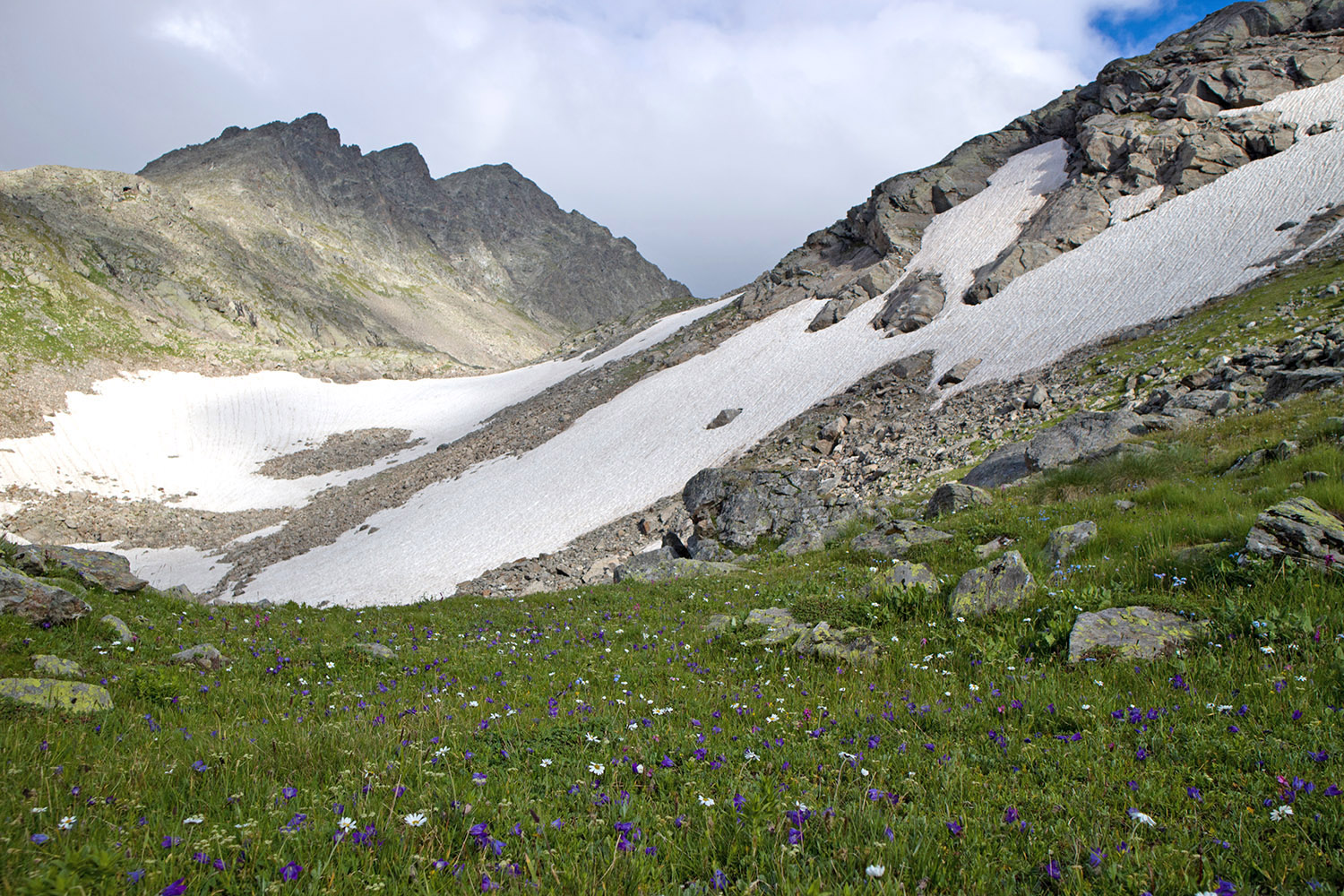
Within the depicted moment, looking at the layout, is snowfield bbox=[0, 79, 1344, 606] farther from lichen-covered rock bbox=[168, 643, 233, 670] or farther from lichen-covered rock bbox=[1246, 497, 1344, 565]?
lichen-covered rock bbox=[1246, 497, 1344, 565]

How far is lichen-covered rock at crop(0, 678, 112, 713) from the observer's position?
474 cm

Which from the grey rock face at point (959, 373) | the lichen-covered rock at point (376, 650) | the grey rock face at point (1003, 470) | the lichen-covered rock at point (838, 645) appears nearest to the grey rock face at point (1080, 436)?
the grey rock face at point (1003, 470)

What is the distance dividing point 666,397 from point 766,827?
41410 millimetres

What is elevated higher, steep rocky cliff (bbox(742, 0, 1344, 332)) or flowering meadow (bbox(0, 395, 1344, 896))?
steep rocky cliff (bbox(742, 0, 1344, 332))

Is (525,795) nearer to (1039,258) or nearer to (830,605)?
(830,605)

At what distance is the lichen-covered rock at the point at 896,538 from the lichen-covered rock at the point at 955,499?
1.37 m

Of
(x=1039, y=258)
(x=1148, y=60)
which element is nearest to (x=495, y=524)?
(x=1039, y=258)

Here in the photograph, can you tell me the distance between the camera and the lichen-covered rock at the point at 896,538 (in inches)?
497

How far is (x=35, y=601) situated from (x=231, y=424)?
205 feet

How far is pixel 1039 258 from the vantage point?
39312 mm

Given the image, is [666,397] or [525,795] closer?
[525,795]

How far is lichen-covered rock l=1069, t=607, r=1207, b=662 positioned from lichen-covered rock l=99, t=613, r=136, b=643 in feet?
36.2

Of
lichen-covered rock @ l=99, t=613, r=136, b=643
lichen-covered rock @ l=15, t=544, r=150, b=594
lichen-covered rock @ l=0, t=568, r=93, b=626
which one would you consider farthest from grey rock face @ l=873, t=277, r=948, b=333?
lichen-covered rock @ l=0, t=568, r=93, b=626

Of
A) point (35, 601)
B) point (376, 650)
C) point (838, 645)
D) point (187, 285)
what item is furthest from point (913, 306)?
point (187, 285)
